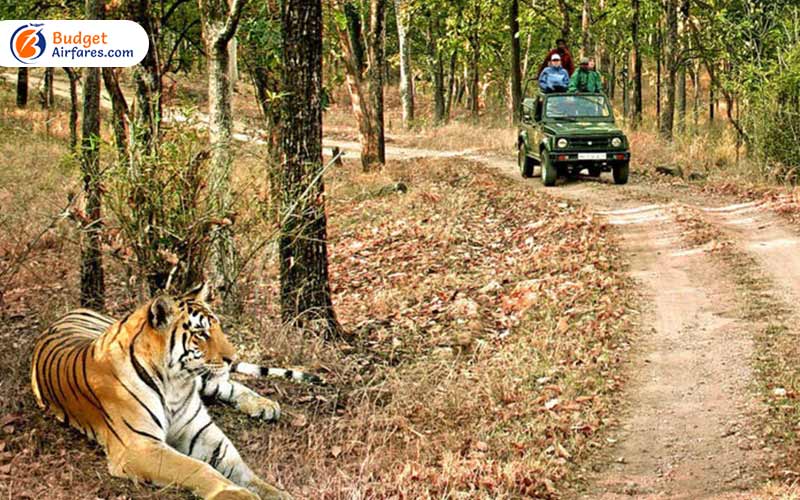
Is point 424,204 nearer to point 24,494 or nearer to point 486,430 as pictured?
point 486,430

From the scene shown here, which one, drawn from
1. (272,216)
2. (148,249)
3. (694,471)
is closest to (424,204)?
(272,216)

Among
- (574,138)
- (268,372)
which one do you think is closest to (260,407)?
(268,372)

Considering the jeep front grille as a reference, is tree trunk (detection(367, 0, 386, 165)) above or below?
above

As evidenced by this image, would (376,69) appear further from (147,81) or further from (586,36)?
(147,81)

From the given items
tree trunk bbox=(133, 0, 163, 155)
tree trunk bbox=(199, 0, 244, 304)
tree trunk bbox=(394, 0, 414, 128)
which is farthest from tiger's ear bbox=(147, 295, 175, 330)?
tree trunk bbox=(394, 0, 414, 128)

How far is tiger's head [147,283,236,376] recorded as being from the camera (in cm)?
623

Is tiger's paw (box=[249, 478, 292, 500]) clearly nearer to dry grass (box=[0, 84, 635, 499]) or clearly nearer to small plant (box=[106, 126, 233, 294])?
dry grass (box=[0, 84, 635, 499])

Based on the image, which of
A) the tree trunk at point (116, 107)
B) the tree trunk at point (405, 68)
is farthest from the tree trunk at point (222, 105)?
Answer: the tree trunk at point (405, 68)

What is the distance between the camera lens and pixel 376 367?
9.35 metres

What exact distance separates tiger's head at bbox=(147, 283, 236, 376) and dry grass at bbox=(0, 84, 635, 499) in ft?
2.69

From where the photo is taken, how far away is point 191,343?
6.26 m

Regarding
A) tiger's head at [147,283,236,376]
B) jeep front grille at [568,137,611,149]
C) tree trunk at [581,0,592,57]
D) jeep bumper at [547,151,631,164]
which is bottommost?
tiger's head at [147,283,236,376]

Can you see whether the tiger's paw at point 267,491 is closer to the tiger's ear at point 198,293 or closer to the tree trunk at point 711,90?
the tiger's ear at point 198,293

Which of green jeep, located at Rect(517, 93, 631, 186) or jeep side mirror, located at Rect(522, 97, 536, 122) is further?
jeep side mirror, located at Rect(522, 97, 536, 122)
